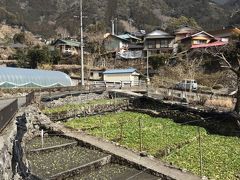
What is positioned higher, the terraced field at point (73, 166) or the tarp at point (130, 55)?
the tarp at point (130, 55)

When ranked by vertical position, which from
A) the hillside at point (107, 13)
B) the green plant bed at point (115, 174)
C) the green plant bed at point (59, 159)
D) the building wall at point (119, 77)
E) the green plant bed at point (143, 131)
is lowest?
the green plant bed at point (115, 174)

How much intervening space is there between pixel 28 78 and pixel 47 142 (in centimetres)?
2265

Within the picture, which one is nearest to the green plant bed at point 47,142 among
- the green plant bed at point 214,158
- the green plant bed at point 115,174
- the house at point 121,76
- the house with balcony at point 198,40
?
the green plant bed at point 115,174

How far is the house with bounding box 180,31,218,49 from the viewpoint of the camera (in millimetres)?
61375

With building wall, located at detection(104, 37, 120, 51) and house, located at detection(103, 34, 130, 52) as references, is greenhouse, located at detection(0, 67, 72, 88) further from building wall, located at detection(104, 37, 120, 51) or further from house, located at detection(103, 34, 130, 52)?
building wall, located at detection(104, 37, 120, 51)

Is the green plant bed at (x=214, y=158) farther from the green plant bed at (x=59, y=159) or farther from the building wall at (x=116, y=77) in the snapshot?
the building wall at (x=116, y=77)

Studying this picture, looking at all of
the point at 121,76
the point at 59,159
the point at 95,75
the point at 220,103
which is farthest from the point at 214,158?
the point at 95,75

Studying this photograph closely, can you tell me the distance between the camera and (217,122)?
→ 68.4 feet

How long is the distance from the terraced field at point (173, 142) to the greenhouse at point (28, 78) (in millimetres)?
16021

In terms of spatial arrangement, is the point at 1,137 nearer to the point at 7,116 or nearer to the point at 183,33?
the point at 7,116

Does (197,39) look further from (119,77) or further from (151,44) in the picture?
(119,77)

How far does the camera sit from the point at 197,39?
62062 millimetres

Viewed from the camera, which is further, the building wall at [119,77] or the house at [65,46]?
the house at [65,46]

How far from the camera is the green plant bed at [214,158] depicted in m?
13.2
